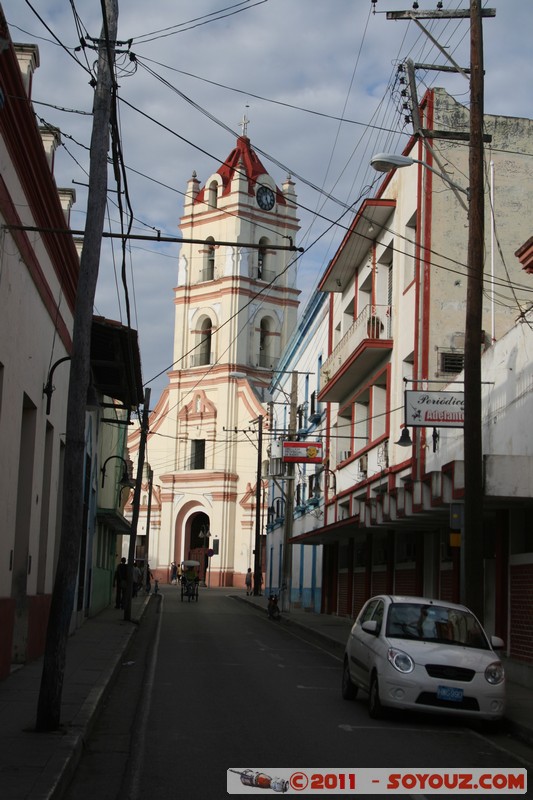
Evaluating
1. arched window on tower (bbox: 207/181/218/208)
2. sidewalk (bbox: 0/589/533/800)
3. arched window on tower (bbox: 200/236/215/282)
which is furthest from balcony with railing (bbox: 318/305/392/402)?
arched window on tower (bbox: 207/181/218/208)

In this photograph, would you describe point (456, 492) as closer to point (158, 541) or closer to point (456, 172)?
point (456, 172)

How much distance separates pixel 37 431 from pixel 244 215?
181 ft

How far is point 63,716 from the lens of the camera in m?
11.2

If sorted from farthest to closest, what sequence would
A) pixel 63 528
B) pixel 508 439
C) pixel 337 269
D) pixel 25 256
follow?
1. pixel 337 269
2. pixel 508 439
3. pixel 25 256
4. pixel 63 528

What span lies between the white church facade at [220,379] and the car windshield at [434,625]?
54.4 meters

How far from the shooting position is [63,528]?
420 inches

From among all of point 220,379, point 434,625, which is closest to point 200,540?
point 220,379

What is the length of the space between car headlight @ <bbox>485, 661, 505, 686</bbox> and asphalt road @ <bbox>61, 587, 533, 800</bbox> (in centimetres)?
64

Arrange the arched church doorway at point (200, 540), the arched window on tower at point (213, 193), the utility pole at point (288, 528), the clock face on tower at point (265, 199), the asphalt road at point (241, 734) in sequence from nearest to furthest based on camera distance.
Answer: the asphalt road at point (241, 734) < the utility pole at point (288, 528) < the clock face on tower at point (265, 199) < the arched church doorway at point (200, 540) < the arched window on tower at point (213, 193)

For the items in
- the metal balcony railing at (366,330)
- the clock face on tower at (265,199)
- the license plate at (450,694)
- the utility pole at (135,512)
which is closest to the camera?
the license plate at (450,694)

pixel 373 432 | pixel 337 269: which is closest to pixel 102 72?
pixel 373 432

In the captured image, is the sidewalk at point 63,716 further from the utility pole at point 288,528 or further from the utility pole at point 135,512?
the utility pole at point 288,528

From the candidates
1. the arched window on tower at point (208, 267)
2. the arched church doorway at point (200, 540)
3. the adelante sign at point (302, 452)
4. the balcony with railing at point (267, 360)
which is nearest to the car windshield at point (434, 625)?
the adelante sign at point (302, 452)

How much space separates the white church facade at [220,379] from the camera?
6981cm
